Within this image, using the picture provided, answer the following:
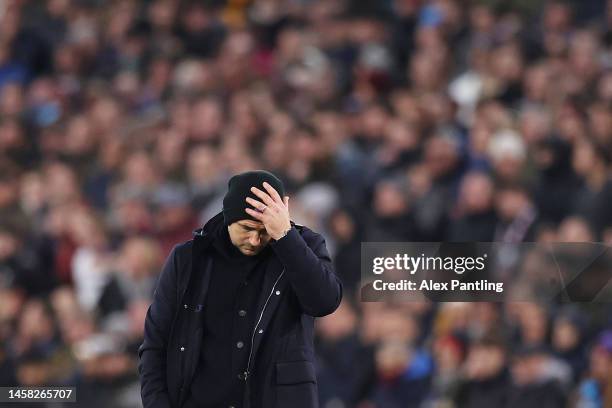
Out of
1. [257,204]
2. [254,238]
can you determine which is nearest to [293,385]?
[254,238]

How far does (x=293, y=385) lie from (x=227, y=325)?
28 cm

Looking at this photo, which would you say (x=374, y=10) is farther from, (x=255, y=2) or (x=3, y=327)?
(x=3, y=327)

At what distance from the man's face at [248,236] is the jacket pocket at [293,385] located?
0.37 m

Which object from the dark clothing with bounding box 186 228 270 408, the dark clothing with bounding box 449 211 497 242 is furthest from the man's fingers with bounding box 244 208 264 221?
the dark clothing with bounding box 449 211 497 242

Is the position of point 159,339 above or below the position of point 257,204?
below

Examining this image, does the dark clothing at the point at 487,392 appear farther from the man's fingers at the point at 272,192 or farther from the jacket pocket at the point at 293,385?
the man's fingers at the point at 272,192

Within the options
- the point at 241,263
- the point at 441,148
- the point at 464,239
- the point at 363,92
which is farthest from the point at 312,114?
the point at 241,263

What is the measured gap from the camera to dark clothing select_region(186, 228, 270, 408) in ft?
13.7

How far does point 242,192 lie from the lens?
4117 millimetres

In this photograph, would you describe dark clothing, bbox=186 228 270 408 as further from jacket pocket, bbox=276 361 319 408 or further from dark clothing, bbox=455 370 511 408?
dark clothing, bbox=455 370 511 408

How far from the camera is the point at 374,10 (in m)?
12.0

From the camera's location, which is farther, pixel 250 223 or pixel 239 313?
pixel 239 313

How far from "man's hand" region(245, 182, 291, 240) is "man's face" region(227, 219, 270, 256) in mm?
56

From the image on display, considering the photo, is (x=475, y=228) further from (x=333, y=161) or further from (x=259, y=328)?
(x=259, y=328)
